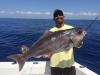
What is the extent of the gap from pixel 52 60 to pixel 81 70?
1.72m

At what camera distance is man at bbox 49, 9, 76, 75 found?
5.16 metres

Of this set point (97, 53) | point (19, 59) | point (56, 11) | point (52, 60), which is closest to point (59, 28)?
point (56, 11)

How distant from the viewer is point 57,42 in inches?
185

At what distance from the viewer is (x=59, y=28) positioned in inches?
207

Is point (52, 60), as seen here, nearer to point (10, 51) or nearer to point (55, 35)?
point (55, 35)

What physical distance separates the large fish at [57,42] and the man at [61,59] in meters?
0.45

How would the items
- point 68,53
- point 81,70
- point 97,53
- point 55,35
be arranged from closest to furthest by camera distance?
point 55,35 < point 68,53 < point 81,70 < point 97,53

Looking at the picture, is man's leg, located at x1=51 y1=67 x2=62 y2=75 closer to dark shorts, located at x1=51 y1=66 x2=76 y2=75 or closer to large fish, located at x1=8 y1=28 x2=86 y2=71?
dark shorts, located at x1=51 y1=66 x2=76 y2=75

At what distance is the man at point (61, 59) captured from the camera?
16.9 feet

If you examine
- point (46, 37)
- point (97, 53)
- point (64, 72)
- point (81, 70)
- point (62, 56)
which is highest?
point (46, 37)

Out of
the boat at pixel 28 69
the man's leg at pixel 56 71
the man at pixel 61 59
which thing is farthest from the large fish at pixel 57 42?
the boat at pixel 28 69

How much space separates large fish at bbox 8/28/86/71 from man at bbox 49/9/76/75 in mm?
453

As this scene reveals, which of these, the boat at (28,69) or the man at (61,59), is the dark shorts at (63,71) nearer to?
the man at (61,59)

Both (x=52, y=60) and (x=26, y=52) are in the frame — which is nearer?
(x=26, y=52)
